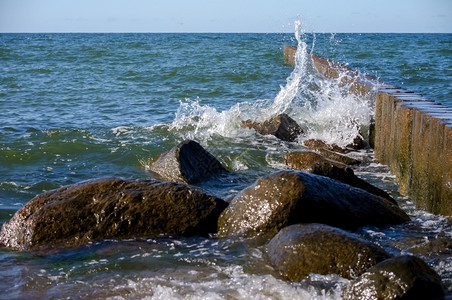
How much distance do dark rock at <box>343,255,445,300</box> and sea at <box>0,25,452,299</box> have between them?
280 mm

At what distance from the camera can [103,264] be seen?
5184mm

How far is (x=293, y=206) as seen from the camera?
18.0 ft

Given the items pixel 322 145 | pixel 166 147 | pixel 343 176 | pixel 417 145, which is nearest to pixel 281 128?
pixel 322 145

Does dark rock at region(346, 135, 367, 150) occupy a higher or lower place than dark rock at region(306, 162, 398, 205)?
lower

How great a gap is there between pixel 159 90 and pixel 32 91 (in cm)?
359

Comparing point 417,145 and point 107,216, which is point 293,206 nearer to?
point 107,216

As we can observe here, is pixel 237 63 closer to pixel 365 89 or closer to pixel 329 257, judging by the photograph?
pixel 365 89

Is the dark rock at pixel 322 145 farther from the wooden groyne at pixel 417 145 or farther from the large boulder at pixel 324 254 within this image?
the large boulder at pixel 324 254

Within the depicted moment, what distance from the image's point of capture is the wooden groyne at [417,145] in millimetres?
6273

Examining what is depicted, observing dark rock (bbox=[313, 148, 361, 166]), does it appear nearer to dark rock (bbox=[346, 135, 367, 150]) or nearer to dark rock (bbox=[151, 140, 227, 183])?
dark rock (bbox=[346, 135, 367, 150])

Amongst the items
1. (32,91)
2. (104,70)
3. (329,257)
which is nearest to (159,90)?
(32,91)

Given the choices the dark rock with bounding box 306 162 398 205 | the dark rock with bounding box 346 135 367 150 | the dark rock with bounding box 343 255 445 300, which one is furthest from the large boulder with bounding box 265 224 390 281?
the dark rock with bounding box 346 135 367 150

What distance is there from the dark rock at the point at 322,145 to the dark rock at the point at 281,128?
48cm

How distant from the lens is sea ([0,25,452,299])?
4809 mm
